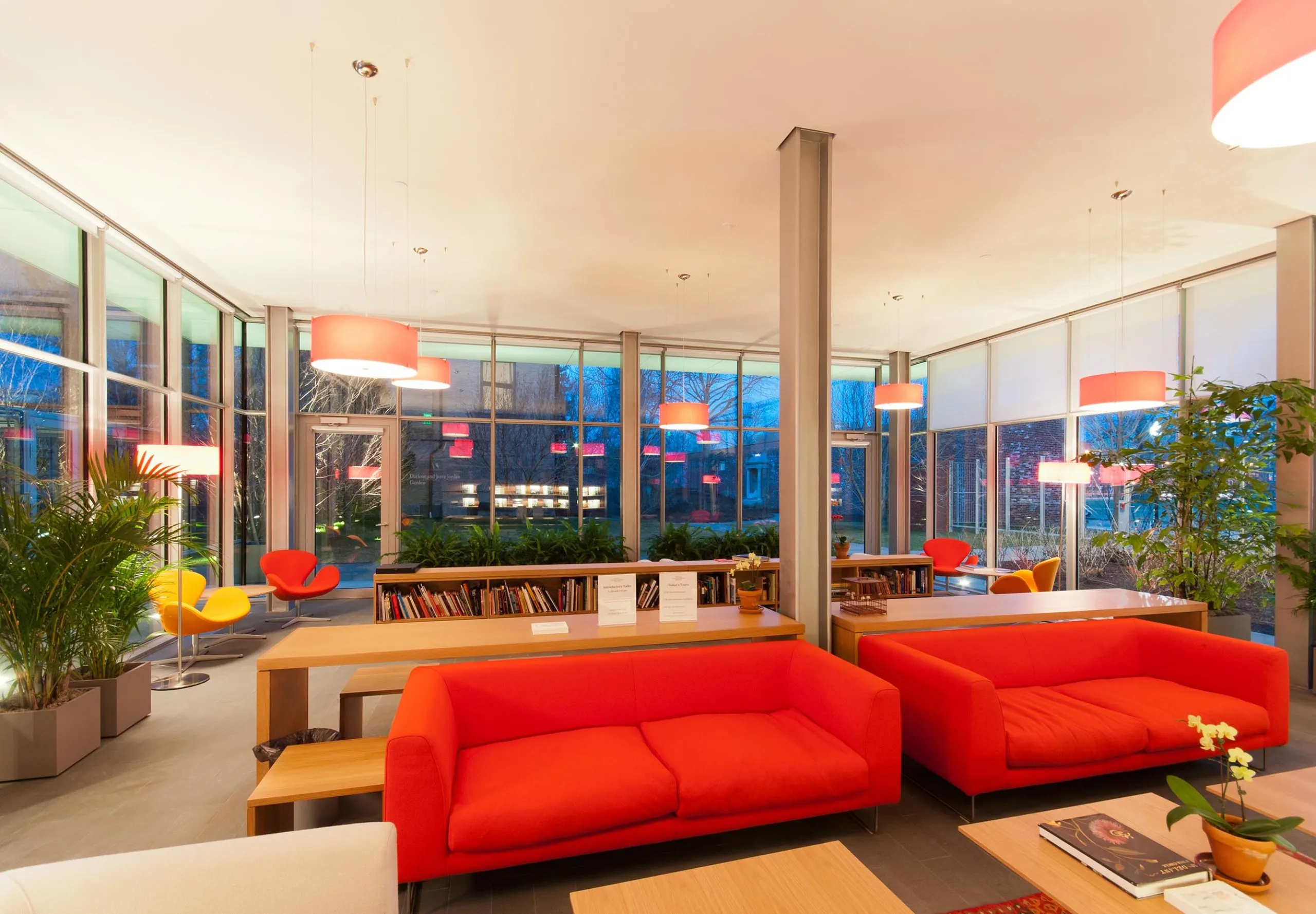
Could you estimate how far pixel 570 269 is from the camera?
6332mm

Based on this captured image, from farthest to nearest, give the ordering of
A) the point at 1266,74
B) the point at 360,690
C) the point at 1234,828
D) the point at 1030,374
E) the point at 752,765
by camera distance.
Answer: the point at 1030,374 → the point at 360,690 → the point at 752,765 → the point at 1234,828 → the point at 1266,74

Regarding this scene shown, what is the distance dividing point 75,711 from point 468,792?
2.87 metres

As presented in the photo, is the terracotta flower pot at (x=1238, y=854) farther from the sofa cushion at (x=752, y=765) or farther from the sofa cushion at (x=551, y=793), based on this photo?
the sofa cushion at (x=551, y=793)

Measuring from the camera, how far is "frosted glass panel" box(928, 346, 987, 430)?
908 centimetres

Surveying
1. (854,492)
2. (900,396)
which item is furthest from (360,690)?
(854,492)

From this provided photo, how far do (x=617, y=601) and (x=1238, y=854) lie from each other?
2.59 meters

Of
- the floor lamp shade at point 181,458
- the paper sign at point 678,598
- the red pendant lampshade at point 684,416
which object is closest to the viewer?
the paper sign at point 678,598

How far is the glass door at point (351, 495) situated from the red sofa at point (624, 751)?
20.4ft

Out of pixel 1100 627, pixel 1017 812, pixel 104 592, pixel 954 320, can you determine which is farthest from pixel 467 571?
pixel 954 320

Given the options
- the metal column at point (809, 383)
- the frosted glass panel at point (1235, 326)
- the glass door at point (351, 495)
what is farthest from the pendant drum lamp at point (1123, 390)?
the glass door at point (351, 495)

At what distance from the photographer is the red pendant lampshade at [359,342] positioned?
3.13 m

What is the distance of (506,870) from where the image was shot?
2635 millimetres

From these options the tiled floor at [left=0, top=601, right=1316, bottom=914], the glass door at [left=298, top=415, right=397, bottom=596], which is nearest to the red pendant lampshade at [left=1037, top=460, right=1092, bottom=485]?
the tiled floor at [left=0, top=601, right=1316, bottom=914]

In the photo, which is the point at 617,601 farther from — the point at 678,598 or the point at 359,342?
the point at 359,342
